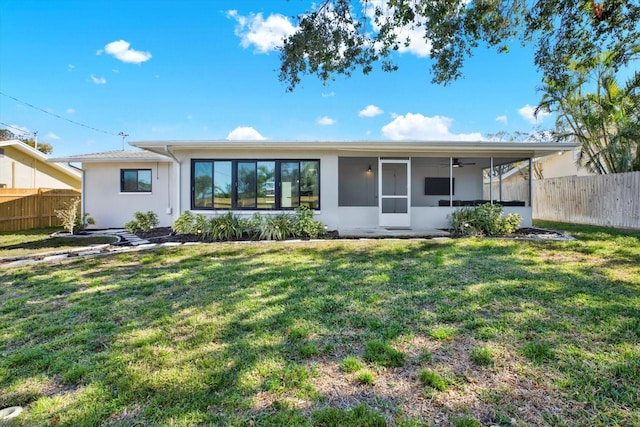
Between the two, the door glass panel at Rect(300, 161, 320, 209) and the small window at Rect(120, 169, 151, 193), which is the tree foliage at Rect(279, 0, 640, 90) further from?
the small window at Rect(120, 169, 151, 193)

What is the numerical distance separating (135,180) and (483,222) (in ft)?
37.7

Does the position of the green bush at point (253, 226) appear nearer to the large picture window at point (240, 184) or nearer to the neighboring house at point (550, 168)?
the large picture window at point (240, 184)

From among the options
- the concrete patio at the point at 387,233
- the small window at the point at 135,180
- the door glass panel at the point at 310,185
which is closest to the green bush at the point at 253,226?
the door glass panel at the point at 310,185

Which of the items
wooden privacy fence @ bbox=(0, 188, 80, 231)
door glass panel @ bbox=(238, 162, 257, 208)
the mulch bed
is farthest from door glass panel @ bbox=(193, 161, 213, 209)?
wooden privacy fence @ bbox=(0, 188, 80, 231)

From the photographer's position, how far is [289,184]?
9641mm

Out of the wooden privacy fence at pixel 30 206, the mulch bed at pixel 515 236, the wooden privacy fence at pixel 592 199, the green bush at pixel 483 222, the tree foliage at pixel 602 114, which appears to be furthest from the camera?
the wooden privacy fence at pixel 30 206

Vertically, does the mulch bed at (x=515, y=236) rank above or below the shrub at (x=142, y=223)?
below

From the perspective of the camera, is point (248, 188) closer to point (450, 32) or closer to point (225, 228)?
point (225, 228)

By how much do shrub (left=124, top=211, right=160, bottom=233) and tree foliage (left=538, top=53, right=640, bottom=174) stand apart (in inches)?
531

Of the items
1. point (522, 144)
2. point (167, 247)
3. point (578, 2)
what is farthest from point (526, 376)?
Answer: point (522, 144)

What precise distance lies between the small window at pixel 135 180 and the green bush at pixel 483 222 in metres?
10.3

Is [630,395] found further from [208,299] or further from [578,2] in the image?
[578,2]

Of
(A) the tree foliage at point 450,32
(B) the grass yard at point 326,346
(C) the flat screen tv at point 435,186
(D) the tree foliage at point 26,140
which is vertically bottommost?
(B) the grass yard at point 326,346

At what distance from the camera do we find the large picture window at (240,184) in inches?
377
